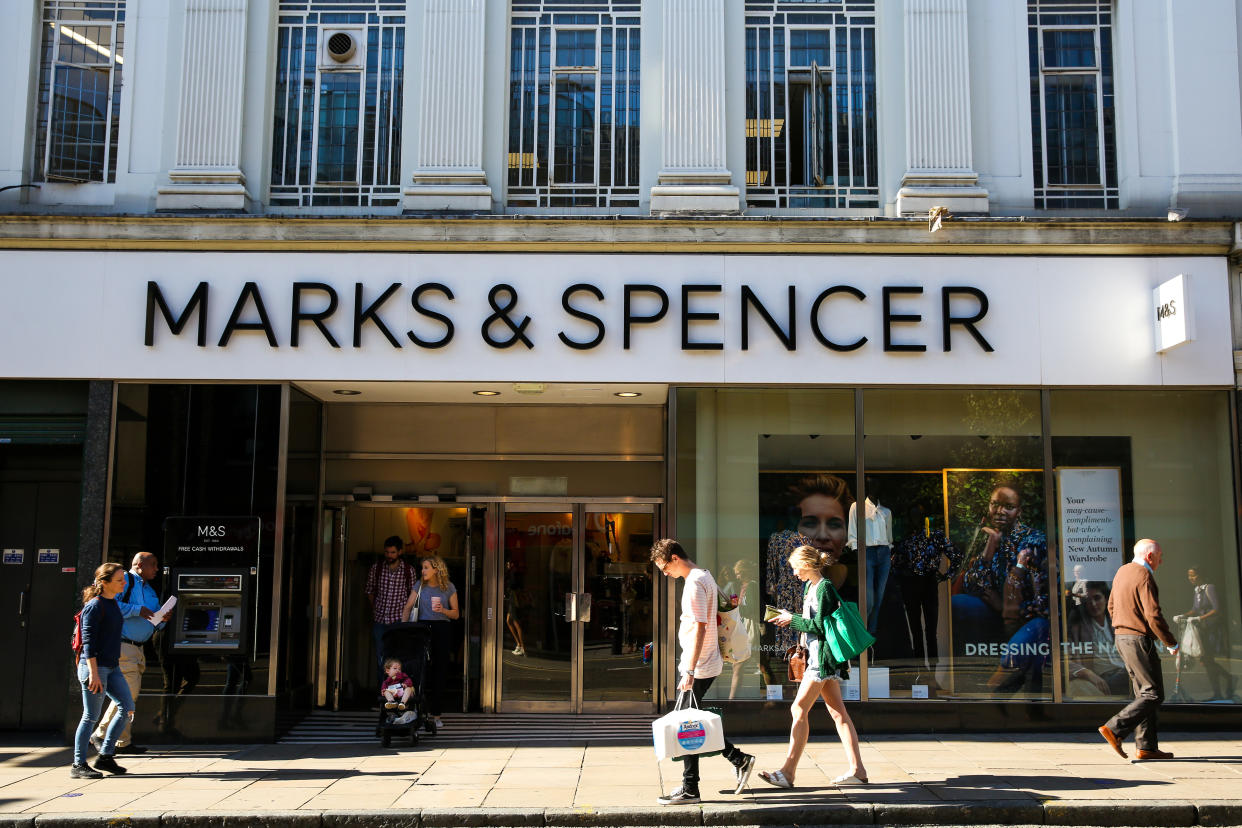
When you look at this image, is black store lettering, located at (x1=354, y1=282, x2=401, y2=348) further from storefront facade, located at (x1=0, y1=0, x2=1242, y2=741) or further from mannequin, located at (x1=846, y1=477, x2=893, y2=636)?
mannequin, located at (x1=846, y1=477, x2=893, y2=636)

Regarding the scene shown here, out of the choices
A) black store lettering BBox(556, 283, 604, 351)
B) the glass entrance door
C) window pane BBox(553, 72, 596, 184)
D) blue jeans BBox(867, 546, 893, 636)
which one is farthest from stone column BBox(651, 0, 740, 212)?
blue jeans BBox(867, 546, 893, 636)

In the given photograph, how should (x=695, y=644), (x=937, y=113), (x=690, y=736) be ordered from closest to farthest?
(x=690, y=736)
(x=695, y=644)
(x=937, y=113)

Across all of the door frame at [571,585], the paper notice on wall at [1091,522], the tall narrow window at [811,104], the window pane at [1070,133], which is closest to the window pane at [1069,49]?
the window pane at [1070,133]

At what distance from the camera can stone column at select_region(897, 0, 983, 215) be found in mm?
10383

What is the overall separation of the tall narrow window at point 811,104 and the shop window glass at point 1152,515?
10.8 feet

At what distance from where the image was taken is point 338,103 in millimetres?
11203

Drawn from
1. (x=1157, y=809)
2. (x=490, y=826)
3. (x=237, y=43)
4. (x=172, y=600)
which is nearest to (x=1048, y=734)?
(x=1157, y=809)

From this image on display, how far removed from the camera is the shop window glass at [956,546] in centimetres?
998

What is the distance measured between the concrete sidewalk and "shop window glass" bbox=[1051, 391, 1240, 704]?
922mm

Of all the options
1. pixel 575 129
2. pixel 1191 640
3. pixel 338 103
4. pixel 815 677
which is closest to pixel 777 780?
pixel 815 677

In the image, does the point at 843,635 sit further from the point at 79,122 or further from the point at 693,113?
the point at 79,122

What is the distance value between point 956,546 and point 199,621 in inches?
299

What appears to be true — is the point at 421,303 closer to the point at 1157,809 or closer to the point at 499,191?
the point at 499,191

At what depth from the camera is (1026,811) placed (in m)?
7.02
